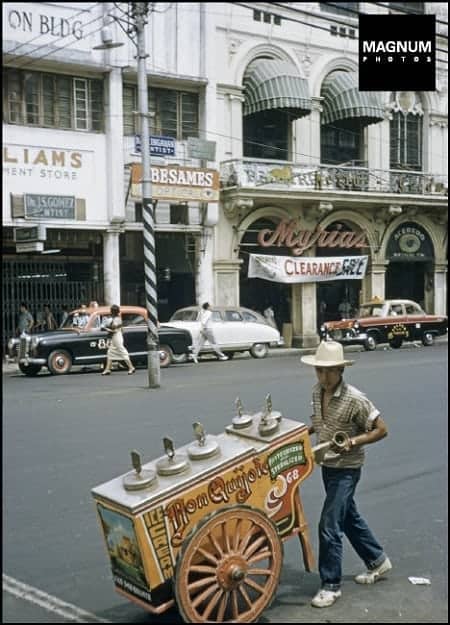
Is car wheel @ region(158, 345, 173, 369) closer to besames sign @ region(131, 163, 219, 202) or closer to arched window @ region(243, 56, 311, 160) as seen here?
besames sign @ region(131, 163, 219, 202)

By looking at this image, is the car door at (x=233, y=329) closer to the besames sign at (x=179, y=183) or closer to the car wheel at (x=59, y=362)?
the besames sign at (x=179, y=183)

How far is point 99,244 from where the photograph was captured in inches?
436

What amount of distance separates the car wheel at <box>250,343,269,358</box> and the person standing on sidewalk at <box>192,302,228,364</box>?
0.45 meters

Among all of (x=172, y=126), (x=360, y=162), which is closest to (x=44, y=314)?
(x=172, y=126)

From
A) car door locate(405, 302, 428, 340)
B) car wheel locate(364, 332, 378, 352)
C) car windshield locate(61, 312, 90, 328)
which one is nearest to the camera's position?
car windshield locate(61, 312, 90, 328)

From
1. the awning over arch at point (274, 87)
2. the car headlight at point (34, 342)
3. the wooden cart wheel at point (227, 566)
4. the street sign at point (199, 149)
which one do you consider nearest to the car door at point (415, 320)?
the awning over arch at point (274, 87)

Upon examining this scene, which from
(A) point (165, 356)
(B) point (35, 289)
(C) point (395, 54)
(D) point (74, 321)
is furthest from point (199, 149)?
(C) point (395, 54)

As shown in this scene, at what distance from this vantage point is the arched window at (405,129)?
16.3m

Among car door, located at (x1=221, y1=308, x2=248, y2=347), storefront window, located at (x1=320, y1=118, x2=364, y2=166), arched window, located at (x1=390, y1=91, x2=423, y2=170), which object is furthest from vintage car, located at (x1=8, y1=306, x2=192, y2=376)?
storefront window, located at (x1=320, y1=118, x2=364, y2=166)

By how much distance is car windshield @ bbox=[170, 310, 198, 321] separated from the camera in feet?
32.4

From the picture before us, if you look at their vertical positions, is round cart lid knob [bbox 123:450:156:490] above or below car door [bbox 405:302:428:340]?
above

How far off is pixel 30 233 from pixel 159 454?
351 centimetres

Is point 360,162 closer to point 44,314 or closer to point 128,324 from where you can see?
point 128,324

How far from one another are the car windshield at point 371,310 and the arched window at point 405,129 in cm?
341
